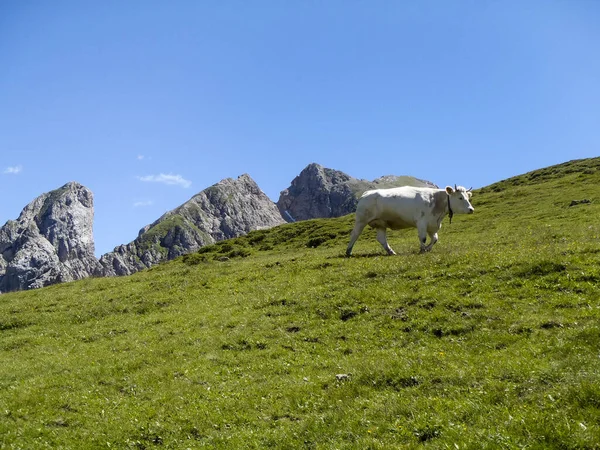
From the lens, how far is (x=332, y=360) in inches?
592

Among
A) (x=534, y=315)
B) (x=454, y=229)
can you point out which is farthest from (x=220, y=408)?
(x=454, y=229)

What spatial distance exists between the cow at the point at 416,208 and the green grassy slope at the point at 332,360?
4.51 metres

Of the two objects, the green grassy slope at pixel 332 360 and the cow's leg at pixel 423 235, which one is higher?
the cow's leg at pixel 423 235

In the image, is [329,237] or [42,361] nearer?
[42,361]

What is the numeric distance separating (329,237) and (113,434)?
44271 mm

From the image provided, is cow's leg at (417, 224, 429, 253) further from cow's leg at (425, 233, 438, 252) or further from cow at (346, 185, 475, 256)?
cow's leg at (425, 233, 438, 252)

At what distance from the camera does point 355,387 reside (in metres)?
12.6

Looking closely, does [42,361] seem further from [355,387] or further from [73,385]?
[355,387]

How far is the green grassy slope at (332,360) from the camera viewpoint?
10.0 metres

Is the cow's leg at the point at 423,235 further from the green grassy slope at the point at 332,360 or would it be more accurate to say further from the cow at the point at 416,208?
the green grassy slope at the point at 332,360

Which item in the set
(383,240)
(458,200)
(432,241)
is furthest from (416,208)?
(383,240)

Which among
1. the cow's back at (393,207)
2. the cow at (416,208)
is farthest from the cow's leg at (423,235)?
the cow's back at (393,207)

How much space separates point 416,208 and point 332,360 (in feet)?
53.5

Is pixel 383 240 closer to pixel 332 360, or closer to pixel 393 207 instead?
pixel 393 207
